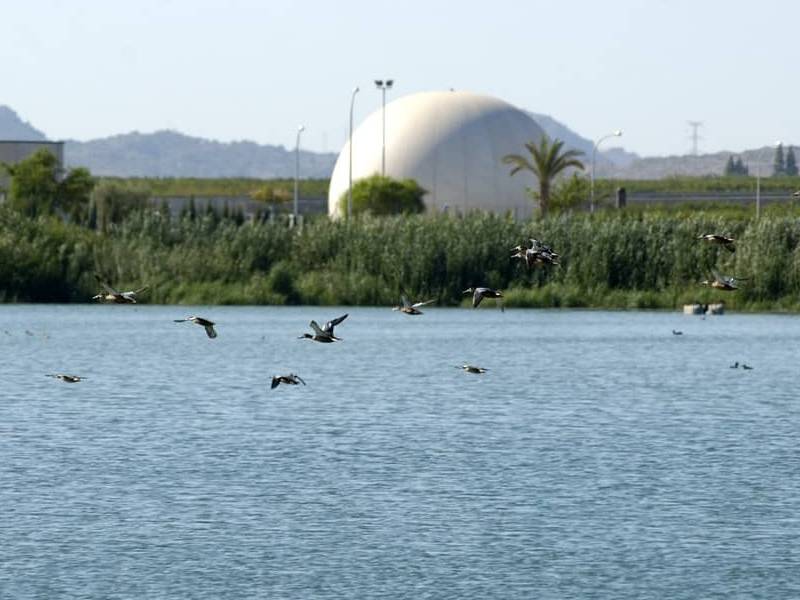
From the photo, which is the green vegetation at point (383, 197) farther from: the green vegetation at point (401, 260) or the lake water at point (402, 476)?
the lake water at point (402, 476)

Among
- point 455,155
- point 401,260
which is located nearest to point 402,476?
point 401,260

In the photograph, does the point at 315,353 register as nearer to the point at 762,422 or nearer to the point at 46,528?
Answer: the point at 762,422

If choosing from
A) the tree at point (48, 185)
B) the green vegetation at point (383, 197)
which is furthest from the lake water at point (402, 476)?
the green vegetation at point (383, 197)

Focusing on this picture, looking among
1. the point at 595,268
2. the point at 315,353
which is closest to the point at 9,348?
the point at 315,353

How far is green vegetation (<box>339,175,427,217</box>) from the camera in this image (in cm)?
13912

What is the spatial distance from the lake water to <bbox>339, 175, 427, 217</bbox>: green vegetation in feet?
230

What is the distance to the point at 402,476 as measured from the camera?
117 ft

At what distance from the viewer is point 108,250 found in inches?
3669

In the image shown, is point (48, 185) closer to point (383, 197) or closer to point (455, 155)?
point (383, 197)

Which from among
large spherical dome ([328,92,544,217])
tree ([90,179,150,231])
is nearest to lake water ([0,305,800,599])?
tree ([90,179,150,231])

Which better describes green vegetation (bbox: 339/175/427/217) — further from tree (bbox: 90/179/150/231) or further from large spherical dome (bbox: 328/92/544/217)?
tree (bbox: 90/179/150/231)

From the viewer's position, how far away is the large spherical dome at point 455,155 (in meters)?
155

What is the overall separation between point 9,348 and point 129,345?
→ 16.8ft

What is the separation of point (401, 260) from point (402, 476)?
180 feet
